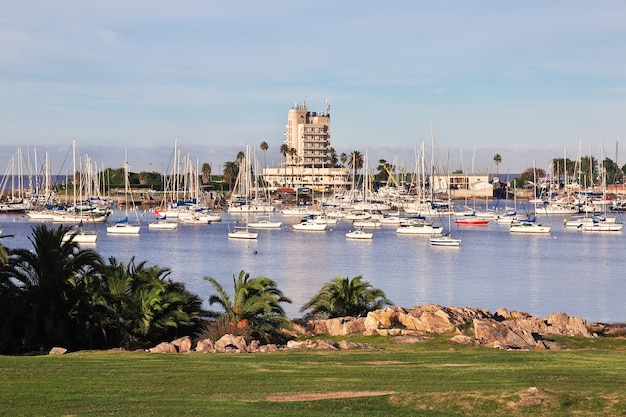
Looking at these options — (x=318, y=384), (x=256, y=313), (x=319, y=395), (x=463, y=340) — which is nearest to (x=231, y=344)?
(x=256, y=313)

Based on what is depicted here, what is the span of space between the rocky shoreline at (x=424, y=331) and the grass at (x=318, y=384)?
1824 millimetres

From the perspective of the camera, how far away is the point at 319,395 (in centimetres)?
1664

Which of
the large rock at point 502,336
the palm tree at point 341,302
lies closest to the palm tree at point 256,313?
the palm tree at point 341,302

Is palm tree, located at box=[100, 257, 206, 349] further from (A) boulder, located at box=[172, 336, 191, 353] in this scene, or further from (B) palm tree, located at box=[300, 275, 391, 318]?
(B) palm tree, located at box=[300, 275, 391, 318]

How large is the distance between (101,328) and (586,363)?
14355 millimetres

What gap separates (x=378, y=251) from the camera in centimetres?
8475

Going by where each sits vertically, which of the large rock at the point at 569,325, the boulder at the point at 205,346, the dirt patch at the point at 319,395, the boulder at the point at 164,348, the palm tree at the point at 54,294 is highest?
the palm tree at the point at 54,294

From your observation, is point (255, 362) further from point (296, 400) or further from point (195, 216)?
point (195, 216)

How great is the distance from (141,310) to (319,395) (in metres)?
11.0

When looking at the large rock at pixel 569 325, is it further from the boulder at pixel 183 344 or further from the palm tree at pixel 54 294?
the palm tree at pixel 54 294

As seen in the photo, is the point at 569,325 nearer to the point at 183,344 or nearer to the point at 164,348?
the point at 183,344

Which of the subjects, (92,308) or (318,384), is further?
(92,308)

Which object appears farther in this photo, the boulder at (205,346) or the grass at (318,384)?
the boulder at (205,346)

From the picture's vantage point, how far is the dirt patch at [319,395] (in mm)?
16344
